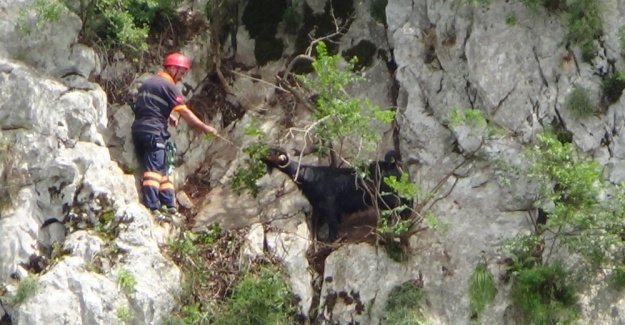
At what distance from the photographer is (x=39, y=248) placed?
14578mm

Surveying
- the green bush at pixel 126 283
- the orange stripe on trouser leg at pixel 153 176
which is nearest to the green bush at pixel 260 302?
the green bush at pixel 126 283

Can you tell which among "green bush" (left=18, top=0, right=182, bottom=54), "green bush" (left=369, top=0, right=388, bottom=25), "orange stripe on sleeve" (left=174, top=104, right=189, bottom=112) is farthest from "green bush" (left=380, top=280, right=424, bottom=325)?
"green bush" (left=18, top=0, right=182, bottom=54)

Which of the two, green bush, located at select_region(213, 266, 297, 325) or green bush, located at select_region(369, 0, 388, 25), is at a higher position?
green bush, located at select_region(369, 0, 388, 25)

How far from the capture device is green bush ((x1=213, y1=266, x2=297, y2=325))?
1456cm

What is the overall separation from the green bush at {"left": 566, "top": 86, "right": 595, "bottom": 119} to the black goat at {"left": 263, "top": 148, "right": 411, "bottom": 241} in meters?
1.90

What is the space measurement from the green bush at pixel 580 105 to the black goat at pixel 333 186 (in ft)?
6.23

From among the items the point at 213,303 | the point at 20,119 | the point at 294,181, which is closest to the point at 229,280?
the point at 213,303

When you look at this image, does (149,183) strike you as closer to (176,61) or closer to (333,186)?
(176,61)

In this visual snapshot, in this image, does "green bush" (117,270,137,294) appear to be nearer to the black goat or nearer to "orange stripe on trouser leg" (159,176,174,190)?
"orange stripe on trouser leg" (159,176,174,190)

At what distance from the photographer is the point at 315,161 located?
53.9 ft

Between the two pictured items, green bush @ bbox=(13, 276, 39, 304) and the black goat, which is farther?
the black goat

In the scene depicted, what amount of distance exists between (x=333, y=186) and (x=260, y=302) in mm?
1739

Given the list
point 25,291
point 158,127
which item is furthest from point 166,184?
point 25,291

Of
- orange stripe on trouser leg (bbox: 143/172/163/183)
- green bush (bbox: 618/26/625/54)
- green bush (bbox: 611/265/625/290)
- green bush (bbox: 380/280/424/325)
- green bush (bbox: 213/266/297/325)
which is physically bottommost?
green bush (bbox: 213/266/297/325)
